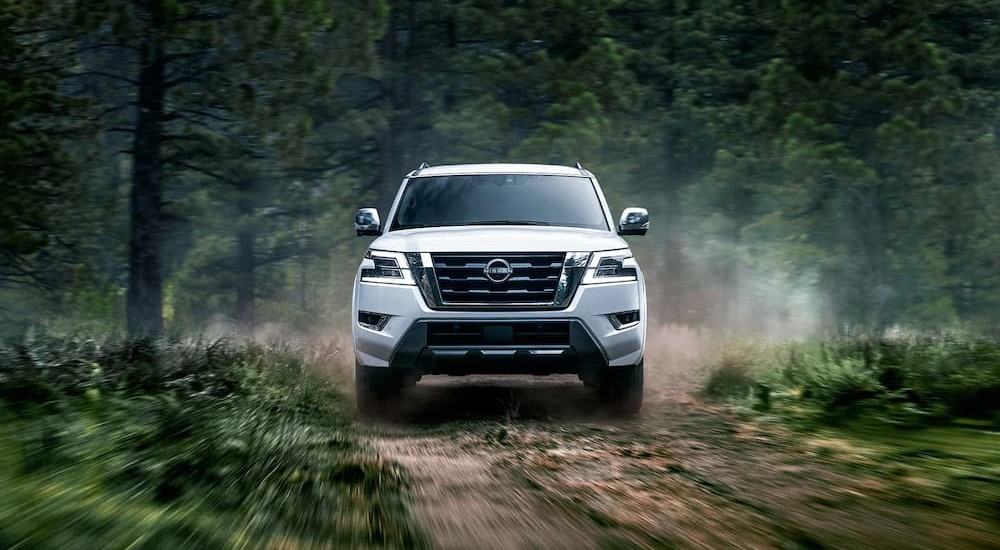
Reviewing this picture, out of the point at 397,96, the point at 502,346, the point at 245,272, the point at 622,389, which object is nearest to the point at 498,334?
the point at 502,346

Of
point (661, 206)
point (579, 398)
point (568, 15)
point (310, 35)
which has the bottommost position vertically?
point (579, 398)

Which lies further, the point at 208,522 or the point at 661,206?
the point at 661,206

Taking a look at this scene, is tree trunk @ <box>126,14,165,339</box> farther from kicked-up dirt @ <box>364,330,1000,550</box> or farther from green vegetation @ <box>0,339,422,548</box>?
kicked-up dirt @ <box>364,330,1000,550</box>

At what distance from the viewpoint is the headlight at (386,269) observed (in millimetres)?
8227

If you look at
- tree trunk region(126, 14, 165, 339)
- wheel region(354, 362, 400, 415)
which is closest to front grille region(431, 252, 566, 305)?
wheel region(354, 362, 400, 415)

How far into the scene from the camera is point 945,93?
2458 cm

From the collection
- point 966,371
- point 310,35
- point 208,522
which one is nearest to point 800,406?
point 966,371

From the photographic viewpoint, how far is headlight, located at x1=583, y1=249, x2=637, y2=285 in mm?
8242

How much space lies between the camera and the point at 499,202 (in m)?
9.57

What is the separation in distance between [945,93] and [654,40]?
7.02 metres

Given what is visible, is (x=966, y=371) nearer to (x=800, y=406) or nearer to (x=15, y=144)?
(x=800, y=406)

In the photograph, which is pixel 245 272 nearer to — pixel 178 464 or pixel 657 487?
pixel 178 464

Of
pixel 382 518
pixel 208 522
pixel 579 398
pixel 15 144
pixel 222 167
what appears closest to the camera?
pixel 208 522

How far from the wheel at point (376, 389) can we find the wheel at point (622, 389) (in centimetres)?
162
